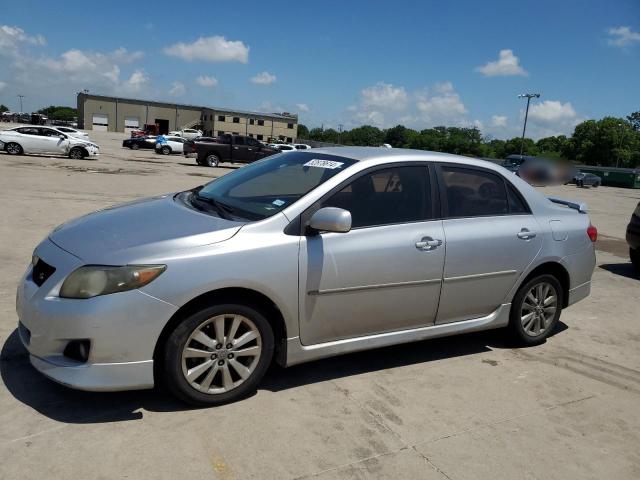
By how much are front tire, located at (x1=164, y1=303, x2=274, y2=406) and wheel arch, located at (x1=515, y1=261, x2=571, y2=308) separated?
2438 millimetres

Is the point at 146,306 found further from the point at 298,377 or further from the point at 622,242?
the point at 622,242

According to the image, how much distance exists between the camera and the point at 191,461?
112 inches

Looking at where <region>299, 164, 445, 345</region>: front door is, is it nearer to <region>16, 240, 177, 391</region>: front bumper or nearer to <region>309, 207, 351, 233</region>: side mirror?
<region>309, 207, 351, 233</region>: side mirror

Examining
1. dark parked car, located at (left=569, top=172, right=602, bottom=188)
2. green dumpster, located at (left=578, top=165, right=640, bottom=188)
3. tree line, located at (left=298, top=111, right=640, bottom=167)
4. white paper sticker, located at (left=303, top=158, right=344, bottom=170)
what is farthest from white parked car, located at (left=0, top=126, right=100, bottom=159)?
tree line, located at (left=298, top=111, right=640, bottom=167)

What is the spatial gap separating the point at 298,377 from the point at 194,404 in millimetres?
872

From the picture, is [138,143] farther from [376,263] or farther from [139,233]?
[376,263]

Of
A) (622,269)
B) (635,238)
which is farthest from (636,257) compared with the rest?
(622,269)

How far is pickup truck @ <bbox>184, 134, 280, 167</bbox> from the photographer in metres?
28.4

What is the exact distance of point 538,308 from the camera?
16.0 ft

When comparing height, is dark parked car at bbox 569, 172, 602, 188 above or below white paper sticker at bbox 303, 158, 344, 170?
below

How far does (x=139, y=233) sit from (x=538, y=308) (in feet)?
11.5

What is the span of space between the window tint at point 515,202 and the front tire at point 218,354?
2.50 meters

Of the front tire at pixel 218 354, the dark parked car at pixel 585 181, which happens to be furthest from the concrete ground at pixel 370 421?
the dark parked car at pixel 585 181

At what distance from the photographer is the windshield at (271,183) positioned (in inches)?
151
